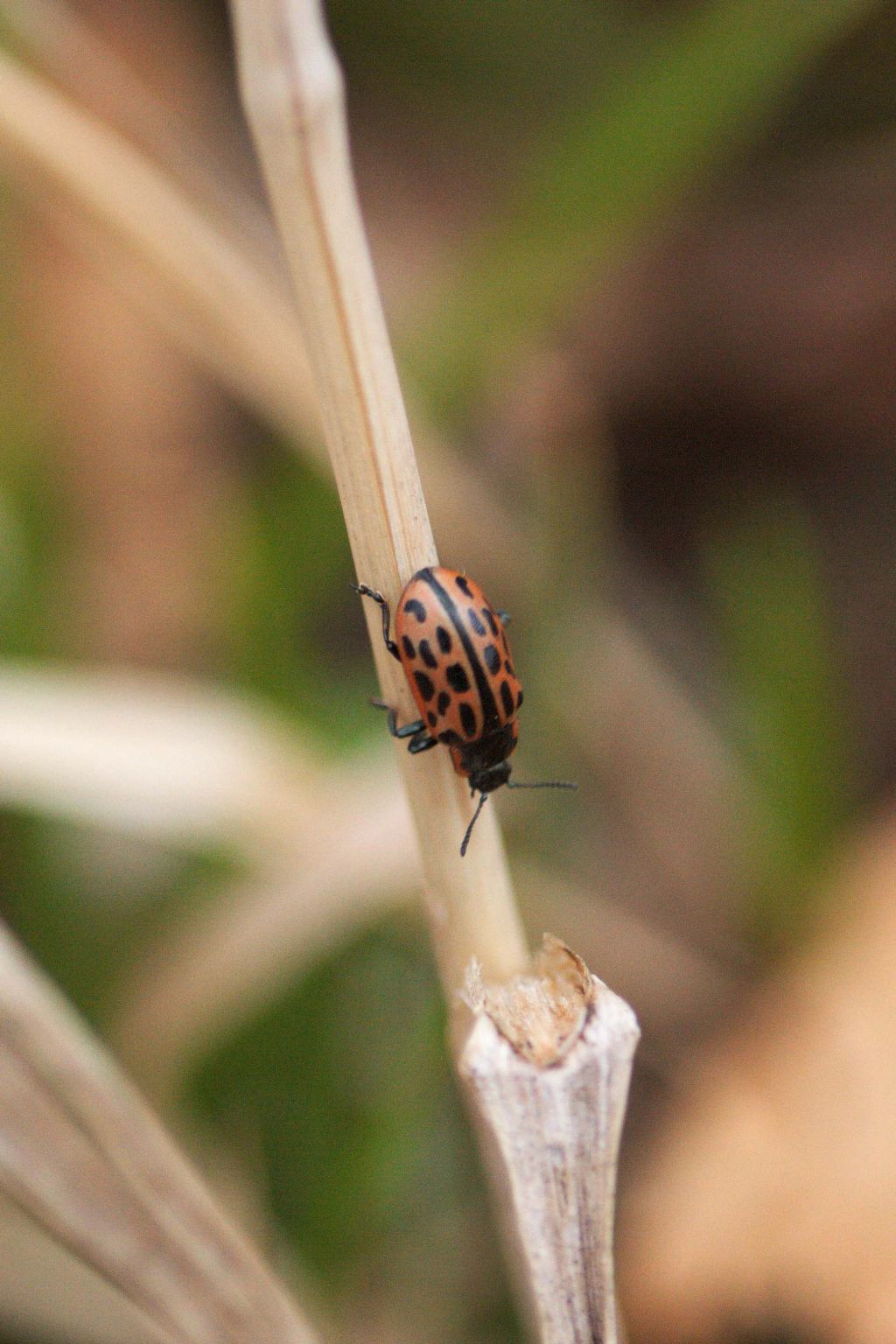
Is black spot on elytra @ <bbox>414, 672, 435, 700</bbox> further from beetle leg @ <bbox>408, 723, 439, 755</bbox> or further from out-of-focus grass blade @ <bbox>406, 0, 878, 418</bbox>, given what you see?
out-of-focus grass blade @ <bbox>406, 0, 878, 418</bbox>

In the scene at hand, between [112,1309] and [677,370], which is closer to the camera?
[112,1309]

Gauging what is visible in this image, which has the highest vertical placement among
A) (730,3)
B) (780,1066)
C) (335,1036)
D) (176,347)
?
(730,3)

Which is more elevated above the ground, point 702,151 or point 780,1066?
point 702,151

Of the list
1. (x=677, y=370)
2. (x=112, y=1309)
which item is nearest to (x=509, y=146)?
(x=677, y=370)

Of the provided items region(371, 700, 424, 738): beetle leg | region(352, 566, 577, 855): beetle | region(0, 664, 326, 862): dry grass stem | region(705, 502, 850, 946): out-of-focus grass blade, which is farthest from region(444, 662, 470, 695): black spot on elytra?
region(705, 502, 850, 946): out-of-focus grass blade

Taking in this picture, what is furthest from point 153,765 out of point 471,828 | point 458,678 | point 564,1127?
point 564,1127

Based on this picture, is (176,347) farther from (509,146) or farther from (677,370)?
(677,370)

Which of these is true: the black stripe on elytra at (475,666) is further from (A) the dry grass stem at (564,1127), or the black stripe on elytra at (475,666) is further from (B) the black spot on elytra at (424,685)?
(A) the dry grass stem at (564,1127)
